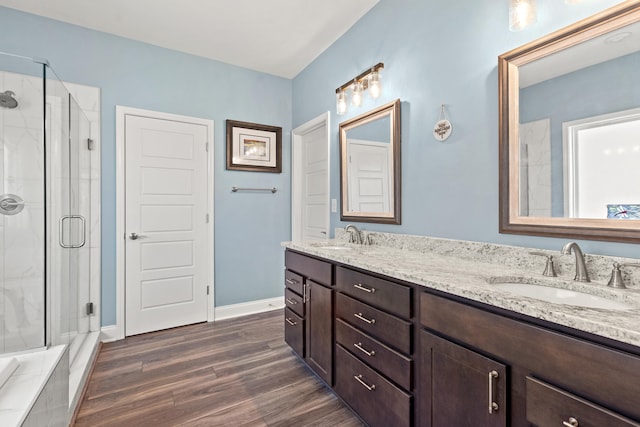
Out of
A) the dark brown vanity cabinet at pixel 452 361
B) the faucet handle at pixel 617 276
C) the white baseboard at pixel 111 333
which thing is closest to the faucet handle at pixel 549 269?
the faucet handle at pixel 617 276

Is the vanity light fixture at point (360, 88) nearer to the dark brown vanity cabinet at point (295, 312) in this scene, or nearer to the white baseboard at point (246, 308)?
the dark brown vanity cabinet at point (295, 312)

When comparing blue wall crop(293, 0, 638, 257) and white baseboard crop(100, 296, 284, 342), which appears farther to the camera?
white baseboard crop(100, 296, 284, 342)

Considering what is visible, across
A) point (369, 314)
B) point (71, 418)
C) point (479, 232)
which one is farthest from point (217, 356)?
point (479, 232)

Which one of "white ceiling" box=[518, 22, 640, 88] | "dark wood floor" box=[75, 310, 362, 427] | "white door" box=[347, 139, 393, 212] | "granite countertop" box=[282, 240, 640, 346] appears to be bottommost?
"dark wood floor" box=[75, 310, 362, 427]

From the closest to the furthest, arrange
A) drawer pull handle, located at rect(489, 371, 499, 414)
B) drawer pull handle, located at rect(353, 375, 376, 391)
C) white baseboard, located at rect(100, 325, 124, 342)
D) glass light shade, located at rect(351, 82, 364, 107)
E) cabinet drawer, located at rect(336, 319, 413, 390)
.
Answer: drawer pull handle, located at rect(489, 371, 499, 414) < cabinet drawer, located at rect(336, 319, 413, 390) < drawer pull handle, located at rect(353, 375, 376, 391) < glass light shade, located at rect(351, 82, 364, 107) < white baseboard, located at rect(100, 325, 124, 342)

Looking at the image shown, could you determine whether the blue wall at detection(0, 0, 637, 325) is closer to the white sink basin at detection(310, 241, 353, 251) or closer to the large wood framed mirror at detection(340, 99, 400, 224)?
the large wood framed mirror at detection(340, 99, 400, 224)

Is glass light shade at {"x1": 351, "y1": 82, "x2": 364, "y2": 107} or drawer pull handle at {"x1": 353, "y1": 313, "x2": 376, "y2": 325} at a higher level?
glass light shade at {"x1": 351, "y1": 82, "x2": 364, "y2": 107}

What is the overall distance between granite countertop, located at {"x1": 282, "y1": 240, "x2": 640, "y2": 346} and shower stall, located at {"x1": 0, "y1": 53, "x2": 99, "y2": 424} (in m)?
1.76

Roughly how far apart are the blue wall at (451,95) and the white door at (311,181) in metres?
0.80

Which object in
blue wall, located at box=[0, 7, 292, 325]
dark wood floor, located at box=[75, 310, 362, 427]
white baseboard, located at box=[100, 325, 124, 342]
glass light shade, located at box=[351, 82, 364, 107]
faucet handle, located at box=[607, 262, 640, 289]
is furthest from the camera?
white baseboard, located at box=[100, 325, 124, 342]

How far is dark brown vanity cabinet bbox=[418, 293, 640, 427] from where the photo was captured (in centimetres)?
71

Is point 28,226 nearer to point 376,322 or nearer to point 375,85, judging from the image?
point 376,322

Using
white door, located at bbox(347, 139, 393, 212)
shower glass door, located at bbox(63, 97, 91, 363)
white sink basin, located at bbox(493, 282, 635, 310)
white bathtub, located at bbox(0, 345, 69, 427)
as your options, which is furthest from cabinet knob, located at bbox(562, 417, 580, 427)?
shower glass door, located at bbox(63, 97, 91, 363)

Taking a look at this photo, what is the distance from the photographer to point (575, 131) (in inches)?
48.9
